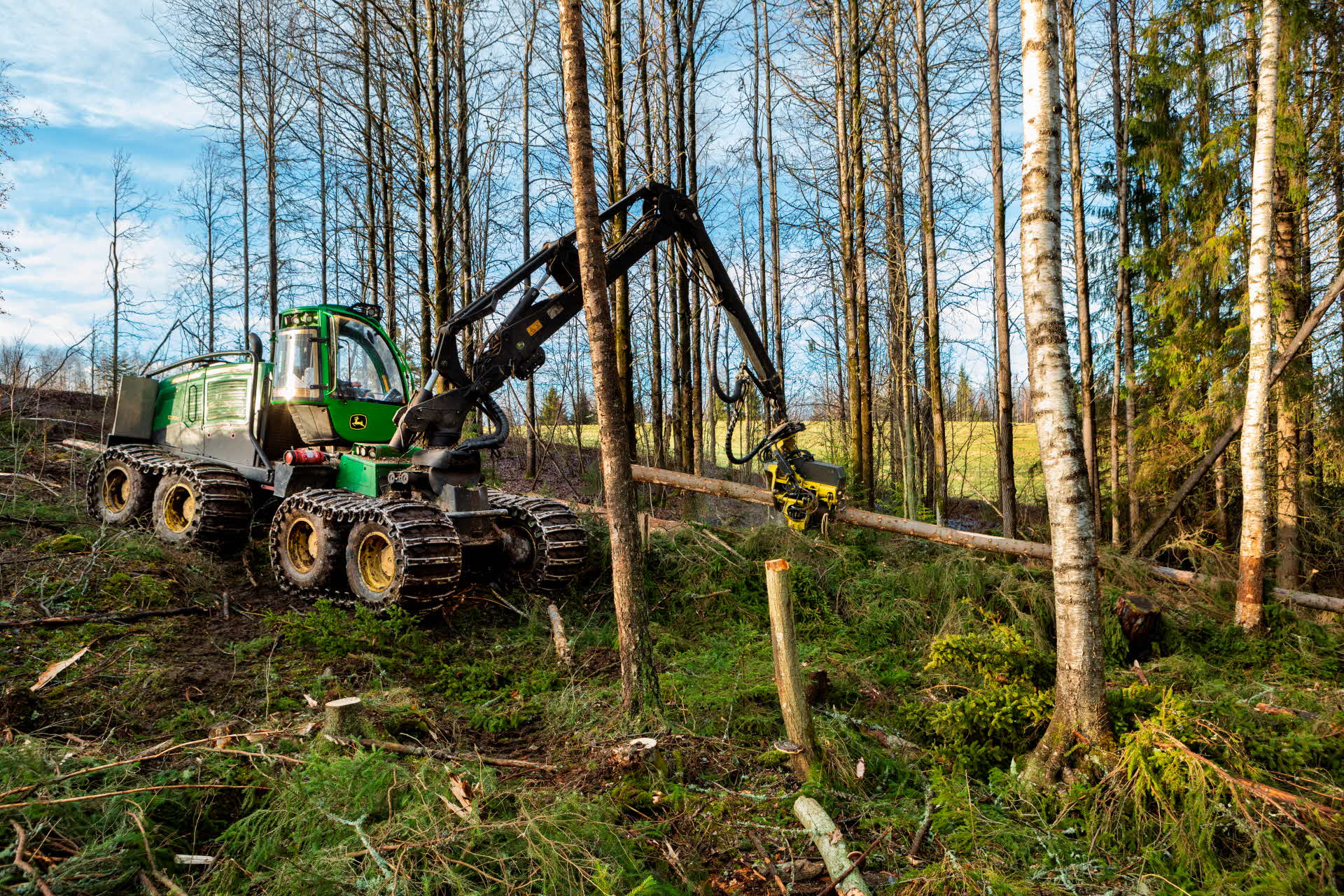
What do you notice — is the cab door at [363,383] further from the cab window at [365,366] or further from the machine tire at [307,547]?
the machine tire at [307,547]

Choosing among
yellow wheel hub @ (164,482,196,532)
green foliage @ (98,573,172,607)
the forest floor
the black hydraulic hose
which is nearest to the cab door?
the black hydraulic hose

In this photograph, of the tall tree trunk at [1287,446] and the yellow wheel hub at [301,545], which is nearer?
the yellow wheel hub at [301,545]

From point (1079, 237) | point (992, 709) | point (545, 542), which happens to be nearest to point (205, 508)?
point (545, 542)

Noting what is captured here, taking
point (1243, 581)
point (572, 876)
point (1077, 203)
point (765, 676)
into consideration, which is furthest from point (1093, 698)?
point (1077, 203)

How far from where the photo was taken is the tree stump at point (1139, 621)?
6.27 metres

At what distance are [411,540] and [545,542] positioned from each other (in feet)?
4.59

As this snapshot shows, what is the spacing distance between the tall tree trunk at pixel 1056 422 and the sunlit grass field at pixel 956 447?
12.3 metres

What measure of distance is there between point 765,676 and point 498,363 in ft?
12.5

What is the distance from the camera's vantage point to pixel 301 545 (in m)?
7.37

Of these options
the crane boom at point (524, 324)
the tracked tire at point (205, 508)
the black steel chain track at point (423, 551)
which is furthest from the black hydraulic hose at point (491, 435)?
the tracked tire at point (205, 508)

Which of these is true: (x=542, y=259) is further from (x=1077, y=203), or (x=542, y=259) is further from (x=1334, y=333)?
(x=1077, y=203)

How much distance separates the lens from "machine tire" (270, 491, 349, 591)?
22.3ft

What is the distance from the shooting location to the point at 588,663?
5.82 meters

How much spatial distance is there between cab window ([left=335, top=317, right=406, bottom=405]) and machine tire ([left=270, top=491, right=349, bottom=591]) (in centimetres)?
144
